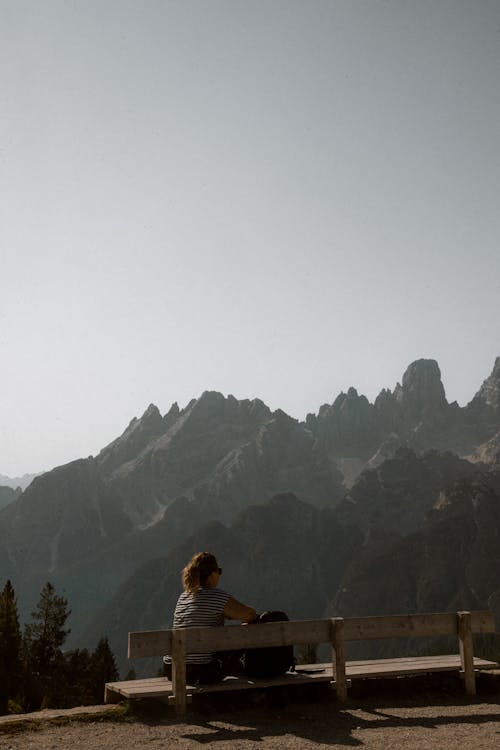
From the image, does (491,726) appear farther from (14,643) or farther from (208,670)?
(14,643)

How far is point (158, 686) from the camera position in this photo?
11477mm

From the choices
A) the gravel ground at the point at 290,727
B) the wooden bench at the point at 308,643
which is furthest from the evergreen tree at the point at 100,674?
the gravel ground at the point at 290,727

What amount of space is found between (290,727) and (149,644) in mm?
2525

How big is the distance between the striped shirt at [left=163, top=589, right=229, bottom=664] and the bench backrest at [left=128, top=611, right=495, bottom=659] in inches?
9.5

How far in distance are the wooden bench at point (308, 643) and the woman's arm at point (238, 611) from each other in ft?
0.75

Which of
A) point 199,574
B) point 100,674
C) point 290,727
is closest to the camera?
point 290,727

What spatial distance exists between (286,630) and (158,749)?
10.5 feet

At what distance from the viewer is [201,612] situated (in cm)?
1152

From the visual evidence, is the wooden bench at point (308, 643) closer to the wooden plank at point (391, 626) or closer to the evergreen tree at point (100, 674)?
the wooden plank at point (391, 626)

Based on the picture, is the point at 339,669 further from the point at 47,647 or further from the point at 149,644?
the point at 47,647

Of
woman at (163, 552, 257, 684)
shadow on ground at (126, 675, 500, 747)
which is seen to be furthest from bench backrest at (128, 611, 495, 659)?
shadow on ground at (126, 675, 500, 747)

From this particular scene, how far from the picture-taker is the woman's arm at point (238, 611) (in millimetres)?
11539

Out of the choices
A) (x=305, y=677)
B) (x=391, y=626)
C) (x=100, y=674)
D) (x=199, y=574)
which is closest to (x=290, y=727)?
(x=305, y=677)

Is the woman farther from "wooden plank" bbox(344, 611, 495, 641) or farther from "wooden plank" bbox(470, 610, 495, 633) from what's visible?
"wooden plank" bbox(470, 610, 495, 633)
